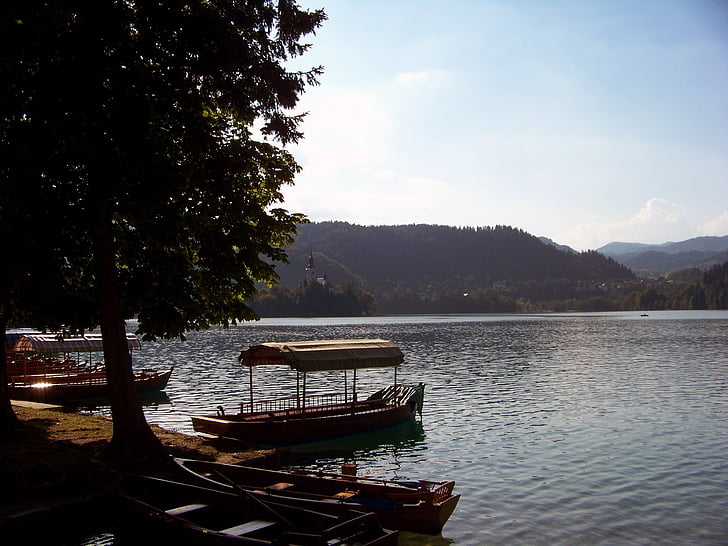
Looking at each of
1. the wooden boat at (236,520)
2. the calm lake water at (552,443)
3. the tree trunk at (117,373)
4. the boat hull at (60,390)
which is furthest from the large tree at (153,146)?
the boat hull at (60,390)

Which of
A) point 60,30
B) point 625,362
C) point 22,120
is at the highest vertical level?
point 60,30

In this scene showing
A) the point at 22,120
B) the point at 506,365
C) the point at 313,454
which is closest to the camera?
the point at 22,120

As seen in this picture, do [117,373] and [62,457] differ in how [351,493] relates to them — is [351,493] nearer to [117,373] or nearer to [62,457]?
[117,373]

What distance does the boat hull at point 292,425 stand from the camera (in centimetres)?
2986

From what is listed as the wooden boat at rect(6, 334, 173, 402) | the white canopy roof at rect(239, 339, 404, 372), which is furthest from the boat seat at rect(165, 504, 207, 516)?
the wooden boat at rect(6, 334, 173, 402)

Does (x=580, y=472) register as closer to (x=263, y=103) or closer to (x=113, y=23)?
(x=263, y=103)

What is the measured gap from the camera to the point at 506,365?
72250 millimetres

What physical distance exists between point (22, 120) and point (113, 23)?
A: 14.5 feet

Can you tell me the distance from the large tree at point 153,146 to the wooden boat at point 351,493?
418cm

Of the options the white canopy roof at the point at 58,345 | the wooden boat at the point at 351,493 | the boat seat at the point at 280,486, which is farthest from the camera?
the white canopy roof at the point at 58,345

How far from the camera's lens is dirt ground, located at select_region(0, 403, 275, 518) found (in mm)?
A: 18172

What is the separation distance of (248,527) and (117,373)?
945cm

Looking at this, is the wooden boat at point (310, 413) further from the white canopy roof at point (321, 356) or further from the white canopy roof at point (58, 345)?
the white canopy roof at point (58, 345)

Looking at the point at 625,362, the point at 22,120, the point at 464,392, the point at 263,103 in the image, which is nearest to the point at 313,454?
the point at 263,103
